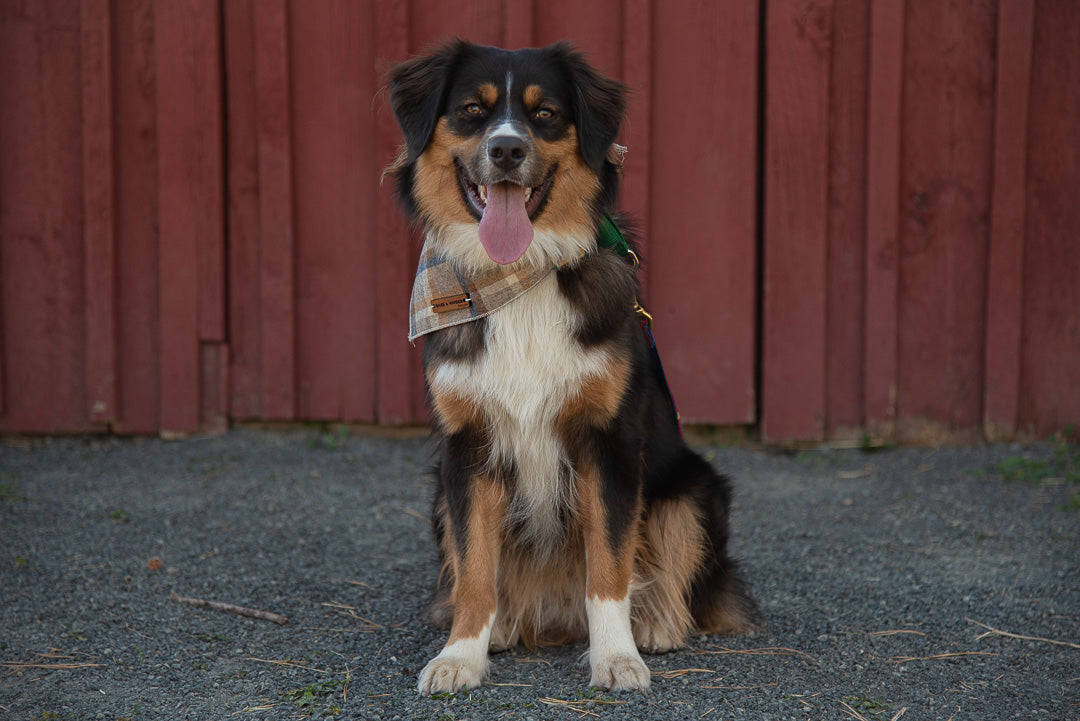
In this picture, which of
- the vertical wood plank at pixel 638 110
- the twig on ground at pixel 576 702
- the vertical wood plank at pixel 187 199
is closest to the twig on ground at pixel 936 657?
the twig on ground at pixel 576 702

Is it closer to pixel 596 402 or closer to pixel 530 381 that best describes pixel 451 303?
pixel 530 381

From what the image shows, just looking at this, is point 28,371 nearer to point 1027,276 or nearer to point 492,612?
point 492,612

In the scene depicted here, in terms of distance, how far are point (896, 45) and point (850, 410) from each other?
6.72 ft

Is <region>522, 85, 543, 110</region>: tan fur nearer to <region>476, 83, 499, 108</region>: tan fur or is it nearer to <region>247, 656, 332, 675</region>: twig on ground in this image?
<region>476, 83, 499, 108</region>: tan fur

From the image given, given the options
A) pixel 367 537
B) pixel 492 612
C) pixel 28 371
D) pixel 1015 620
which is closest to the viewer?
pixel 492 612

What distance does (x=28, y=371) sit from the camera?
5.79 meters

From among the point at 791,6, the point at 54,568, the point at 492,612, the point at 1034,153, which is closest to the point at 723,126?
the point at 791,6

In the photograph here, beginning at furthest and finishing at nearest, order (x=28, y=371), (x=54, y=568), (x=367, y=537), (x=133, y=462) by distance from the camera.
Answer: (x=28, y=371)
(x=133, y=462)
(x=367, y=537)
(x=54, y=568)

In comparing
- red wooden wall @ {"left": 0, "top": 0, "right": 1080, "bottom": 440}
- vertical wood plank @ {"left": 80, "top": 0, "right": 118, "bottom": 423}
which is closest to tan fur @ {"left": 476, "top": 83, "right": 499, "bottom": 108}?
red wooden wall @ {"left": 0, "top": 0, "right": 1080, "bottom": 440}

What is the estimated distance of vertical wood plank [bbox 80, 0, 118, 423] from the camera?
5547 mm

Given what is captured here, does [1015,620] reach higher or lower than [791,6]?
lower

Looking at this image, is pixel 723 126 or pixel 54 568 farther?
pixel 723 126

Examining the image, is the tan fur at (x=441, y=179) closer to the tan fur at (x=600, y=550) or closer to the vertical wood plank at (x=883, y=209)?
the tan fur at (x=600, y=550)

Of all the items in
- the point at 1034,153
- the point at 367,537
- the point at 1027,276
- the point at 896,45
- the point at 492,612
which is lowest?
the point at 367,537
